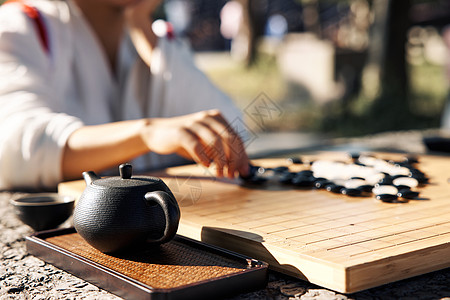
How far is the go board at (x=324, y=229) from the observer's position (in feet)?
3.06

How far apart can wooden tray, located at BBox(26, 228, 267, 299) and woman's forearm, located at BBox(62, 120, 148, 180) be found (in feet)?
1.70

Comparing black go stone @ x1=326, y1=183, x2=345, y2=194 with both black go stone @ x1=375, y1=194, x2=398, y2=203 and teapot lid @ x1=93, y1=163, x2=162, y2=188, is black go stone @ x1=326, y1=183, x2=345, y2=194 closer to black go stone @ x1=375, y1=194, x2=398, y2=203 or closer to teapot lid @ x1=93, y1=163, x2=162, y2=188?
black go stone @ x1=375, y1=194, x2=398, y2=203

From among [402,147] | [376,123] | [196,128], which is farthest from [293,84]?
[196,128]

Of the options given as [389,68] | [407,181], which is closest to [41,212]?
[407,181]

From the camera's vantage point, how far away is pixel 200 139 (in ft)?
4.63

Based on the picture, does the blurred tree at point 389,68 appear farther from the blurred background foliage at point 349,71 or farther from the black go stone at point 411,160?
the black go stone at point 411,160

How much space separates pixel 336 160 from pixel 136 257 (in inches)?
43.2

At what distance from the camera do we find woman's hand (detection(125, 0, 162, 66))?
2.32 m

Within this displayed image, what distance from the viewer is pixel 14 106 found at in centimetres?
176

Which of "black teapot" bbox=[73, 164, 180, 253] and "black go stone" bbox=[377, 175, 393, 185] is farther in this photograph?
"black go stone" bbox=[377, 175, 393, 185]

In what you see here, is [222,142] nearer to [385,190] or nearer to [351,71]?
[385,190]

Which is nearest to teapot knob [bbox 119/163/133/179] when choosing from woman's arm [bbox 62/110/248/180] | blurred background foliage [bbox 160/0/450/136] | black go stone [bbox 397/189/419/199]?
woman's arm [bbox 62/110/248/180]

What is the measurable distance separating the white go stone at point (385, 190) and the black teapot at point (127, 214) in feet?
2.02

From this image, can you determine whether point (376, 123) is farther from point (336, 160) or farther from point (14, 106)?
point (14, 106)
